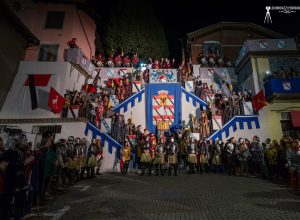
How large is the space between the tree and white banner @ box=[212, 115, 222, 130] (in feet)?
50.2

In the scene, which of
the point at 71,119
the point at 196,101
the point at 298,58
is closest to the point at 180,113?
the point at 196,101

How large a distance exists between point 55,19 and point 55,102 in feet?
34.1

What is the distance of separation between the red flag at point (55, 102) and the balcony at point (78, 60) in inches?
159

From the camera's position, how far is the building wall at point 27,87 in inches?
643

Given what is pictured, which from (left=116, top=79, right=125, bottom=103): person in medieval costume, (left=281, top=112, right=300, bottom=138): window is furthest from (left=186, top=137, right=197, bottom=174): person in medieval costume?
(left=281, top=112, right=300, bottom=138): window

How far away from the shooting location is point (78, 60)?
19250 mm

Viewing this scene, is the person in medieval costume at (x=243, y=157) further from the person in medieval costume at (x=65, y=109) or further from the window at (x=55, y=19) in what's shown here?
the window at (x=55, y=19)

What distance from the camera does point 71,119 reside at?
1479 cm

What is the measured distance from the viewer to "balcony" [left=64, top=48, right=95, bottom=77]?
1905 centimetres

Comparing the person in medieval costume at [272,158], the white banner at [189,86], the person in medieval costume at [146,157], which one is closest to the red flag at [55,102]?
the person in medieval costume at [146,157]

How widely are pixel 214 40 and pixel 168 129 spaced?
15100mm

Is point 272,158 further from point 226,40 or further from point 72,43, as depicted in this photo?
point 226,40

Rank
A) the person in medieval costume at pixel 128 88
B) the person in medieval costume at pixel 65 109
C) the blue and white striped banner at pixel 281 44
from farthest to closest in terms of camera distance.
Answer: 1. the blue and white striped banner at pixel 281 44
2. the person in medieval costume at pixel 128 88
3. the person in medieval costume at pixel 65 109

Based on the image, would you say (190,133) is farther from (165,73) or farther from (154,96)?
(165,73)
